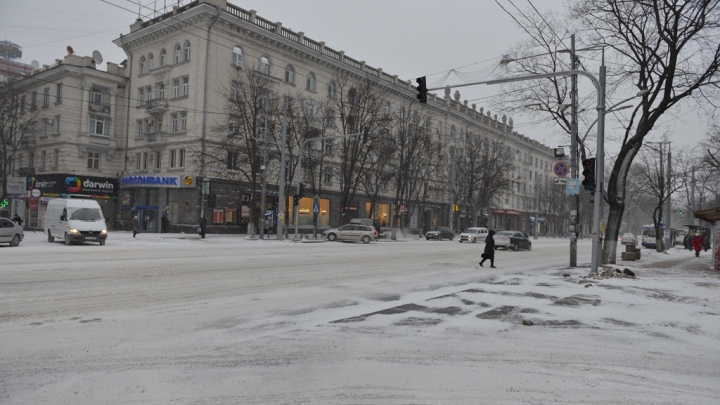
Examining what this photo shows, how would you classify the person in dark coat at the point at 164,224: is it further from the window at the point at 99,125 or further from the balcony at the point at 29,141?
the balcony at the point at 29,141

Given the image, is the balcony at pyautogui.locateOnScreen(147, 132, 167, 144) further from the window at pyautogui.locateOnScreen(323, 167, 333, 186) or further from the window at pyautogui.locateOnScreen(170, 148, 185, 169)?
the window at pyautogui.locateOnScreen(323, 167, 333, 186)

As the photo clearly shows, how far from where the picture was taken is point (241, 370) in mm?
5211

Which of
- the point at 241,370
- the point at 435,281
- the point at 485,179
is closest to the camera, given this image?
the point at 241,370

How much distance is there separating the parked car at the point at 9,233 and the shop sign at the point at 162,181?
1612cm

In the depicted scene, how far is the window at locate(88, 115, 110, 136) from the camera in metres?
43.6

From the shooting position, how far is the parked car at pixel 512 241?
34.1m

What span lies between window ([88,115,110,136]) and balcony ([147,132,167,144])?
239 inches

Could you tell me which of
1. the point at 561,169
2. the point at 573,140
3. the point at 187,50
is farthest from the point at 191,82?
the point at 561,169

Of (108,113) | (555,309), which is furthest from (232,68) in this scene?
(555,309)

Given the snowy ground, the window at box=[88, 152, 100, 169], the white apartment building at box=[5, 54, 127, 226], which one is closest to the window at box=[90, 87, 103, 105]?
A: the white apartment building at box=[5, 54, 127, 226]

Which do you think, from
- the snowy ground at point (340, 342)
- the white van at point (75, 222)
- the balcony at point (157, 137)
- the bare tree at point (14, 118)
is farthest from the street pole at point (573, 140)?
the bare tree at point (14, 118)

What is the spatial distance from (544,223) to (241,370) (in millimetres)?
96456

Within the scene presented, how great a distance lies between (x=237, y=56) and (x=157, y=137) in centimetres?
960

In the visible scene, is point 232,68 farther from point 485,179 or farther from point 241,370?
point 241,370
